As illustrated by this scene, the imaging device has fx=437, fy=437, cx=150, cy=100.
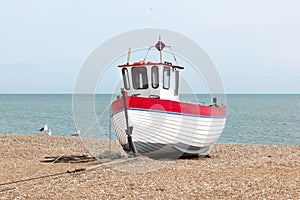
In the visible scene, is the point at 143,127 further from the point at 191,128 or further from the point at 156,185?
the point at 156,185

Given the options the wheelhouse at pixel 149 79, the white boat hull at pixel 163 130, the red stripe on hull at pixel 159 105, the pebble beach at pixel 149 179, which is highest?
the wheelhouse at pixel 149 79

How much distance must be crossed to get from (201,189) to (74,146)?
11.2 meters

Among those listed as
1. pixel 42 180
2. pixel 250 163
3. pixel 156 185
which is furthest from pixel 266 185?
pixel 42 180

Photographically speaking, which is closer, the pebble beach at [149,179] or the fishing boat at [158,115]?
the pebble beach at [149,179]

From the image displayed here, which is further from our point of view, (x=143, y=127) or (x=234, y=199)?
(x=143, y=127)

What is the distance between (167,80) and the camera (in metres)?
14.4

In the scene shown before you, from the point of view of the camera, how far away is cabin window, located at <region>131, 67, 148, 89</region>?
14047mm

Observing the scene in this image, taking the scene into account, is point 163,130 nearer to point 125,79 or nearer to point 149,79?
point 149,79

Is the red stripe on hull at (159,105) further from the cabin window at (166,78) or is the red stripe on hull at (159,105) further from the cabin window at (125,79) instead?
the cabin window at (166,78)

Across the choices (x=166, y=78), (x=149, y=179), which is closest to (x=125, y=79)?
(x=166, y=78)

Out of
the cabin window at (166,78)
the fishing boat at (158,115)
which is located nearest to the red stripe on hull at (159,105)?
the fishing boat at (158,115)

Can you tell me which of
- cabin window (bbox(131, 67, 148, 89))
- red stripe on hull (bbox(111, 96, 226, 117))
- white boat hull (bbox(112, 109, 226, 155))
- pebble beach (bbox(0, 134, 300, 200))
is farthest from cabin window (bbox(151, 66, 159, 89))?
pebble beach (bbox(0, 134, 300, 200))

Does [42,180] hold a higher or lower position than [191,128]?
lower

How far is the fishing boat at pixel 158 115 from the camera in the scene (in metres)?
13.0
